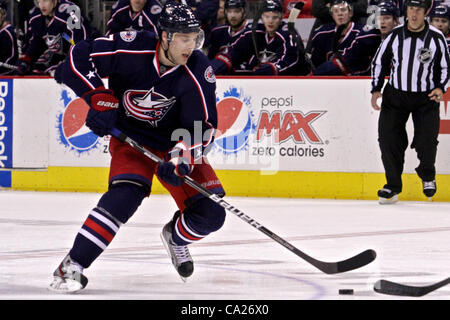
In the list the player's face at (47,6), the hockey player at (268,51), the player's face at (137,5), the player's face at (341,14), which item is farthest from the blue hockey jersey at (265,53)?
the player's face at (47,6)

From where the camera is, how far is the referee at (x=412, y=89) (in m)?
6.77

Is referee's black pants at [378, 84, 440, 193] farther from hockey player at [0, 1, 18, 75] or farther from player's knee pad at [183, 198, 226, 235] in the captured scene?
hockey player at [0, 1, 18, 75]

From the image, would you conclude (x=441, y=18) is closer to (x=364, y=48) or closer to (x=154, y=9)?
(x=364, y=48)

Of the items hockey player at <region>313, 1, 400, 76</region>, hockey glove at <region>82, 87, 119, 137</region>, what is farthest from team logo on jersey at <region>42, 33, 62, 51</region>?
hockey glove at <region>82, 87, 119, 137</region>

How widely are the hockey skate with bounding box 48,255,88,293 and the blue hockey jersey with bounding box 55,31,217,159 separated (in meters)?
0.63

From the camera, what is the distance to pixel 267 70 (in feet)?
25.0

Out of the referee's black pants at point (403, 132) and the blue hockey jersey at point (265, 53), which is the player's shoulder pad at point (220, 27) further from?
the referee's black pants at point (403, 132)

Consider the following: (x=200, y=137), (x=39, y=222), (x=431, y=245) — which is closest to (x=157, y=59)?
(x=200, y=137)

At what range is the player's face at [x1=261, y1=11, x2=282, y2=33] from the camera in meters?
7.73

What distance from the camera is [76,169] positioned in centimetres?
766

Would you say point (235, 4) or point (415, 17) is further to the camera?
point (235, 4)

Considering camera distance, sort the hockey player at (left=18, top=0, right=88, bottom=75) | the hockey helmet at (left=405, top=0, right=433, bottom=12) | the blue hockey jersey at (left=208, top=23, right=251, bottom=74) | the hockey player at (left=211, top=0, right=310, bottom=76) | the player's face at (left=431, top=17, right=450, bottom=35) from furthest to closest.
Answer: the hockey player at (left=18, top=0, right=88, bottom=75) → the blue hockey jersey at (left=208, top=23, right=251, bottom=74) → the hockey player at (left=211, top=0, right=310, bottom=76) → the player's face at (left=431, top=17, right=450, bottom=35) → the hockey helmet at (left=405, top=0, right=433, bottom=12)

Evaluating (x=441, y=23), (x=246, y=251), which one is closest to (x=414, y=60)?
(x=441, y=23)

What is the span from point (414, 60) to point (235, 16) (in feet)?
6.02
